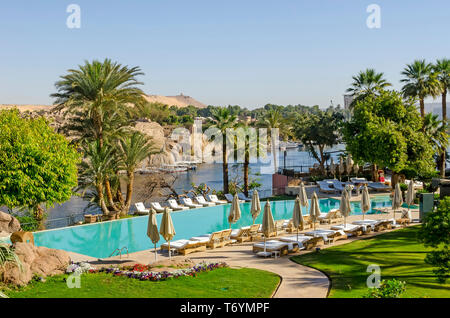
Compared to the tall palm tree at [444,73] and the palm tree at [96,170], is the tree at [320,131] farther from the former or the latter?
the palm tree at [96,170]

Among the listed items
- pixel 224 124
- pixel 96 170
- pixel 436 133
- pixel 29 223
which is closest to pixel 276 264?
pixel 29 223

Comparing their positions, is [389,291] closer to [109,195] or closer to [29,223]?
[29,223]

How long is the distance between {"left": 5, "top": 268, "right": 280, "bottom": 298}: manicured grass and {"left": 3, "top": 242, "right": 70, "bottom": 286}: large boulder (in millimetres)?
323

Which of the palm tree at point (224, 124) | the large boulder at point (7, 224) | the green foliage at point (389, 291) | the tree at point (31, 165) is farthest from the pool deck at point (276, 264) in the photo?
the palm tree at point (224, 124)

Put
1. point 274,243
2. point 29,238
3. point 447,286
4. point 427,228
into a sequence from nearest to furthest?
point 427,228 → point 447,286 → point 29,238 → point 274,243

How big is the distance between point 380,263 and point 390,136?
1587 centimetres

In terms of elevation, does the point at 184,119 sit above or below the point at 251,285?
above

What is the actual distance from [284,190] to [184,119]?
102735 millimetres

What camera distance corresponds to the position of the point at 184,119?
→ 135m

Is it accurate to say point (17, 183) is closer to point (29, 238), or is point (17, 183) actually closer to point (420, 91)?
point (29, 238)

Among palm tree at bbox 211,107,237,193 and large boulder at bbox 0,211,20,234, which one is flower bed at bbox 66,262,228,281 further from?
palm tree at bbox 211,107,237,193

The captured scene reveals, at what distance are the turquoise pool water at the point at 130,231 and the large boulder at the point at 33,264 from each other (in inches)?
171

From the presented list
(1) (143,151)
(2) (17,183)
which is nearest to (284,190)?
(1) (143,151)

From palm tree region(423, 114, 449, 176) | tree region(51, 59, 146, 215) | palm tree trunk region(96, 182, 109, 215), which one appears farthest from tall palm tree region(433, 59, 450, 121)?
palm tree trunk region(96, 182, 109, 215)
